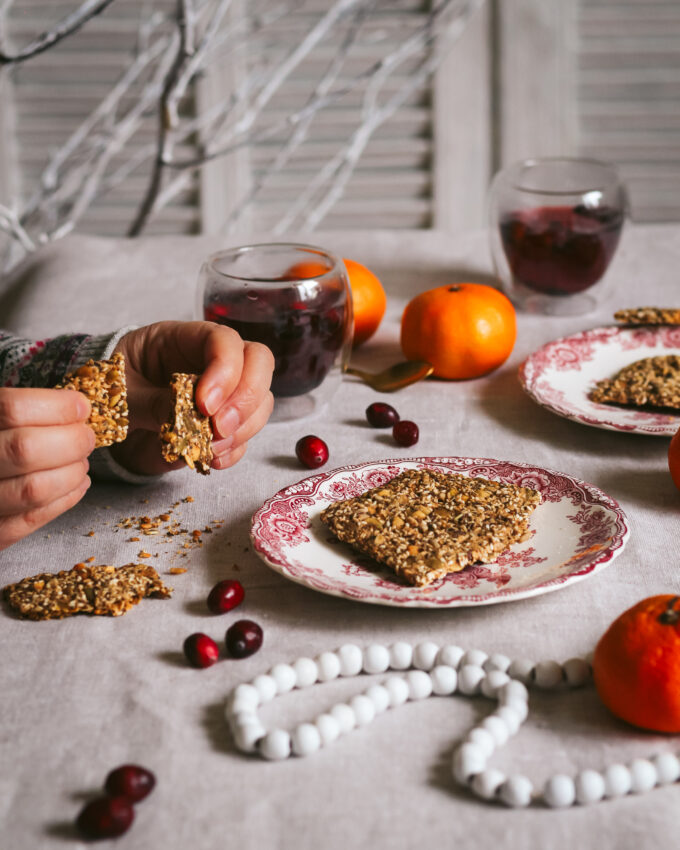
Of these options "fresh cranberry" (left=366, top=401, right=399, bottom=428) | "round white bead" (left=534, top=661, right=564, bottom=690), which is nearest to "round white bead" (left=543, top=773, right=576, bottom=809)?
"round white bead" (left=534, top=661, right=564, bottom=690)

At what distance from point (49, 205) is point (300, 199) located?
845mm

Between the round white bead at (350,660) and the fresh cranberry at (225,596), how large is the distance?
112 mm

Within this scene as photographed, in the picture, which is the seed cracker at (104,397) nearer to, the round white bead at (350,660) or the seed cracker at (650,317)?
the round white bead at (350,660)

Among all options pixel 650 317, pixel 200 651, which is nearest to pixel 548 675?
pixel 200 651

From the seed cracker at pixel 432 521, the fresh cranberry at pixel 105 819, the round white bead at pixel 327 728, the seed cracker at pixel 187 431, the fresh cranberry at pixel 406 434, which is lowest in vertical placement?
the fresh cranberry at pixel 406 434

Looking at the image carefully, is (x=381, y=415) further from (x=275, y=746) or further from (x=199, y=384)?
(x=275, y=746)

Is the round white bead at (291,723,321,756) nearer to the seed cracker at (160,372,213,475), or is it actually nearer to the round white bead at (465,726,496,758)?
the round white bead at (465,726,496,758)

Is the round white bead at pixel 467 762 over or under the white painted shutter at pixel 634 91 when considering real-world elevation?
under

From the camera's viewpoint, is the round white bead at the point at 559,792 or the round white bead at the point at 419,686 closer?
the round white bead at the point at 559,792

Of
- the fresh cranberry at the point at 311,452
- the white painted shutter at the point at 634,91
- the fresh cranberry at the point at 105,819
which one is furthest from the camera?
the white painted shutter at the point at 634,91

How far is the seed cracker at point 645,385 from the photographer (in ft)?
3.45

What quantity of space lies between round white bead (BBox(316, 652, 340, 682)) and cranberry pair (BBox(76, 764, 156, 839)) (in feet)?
0.48

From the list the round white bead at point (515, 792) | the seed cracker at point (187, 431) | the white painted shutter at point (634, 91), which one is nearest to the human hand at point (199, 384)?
the seed cracker at point (187, 431)

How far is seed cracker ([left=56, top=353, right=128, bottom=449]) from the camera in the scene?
2.66ft
